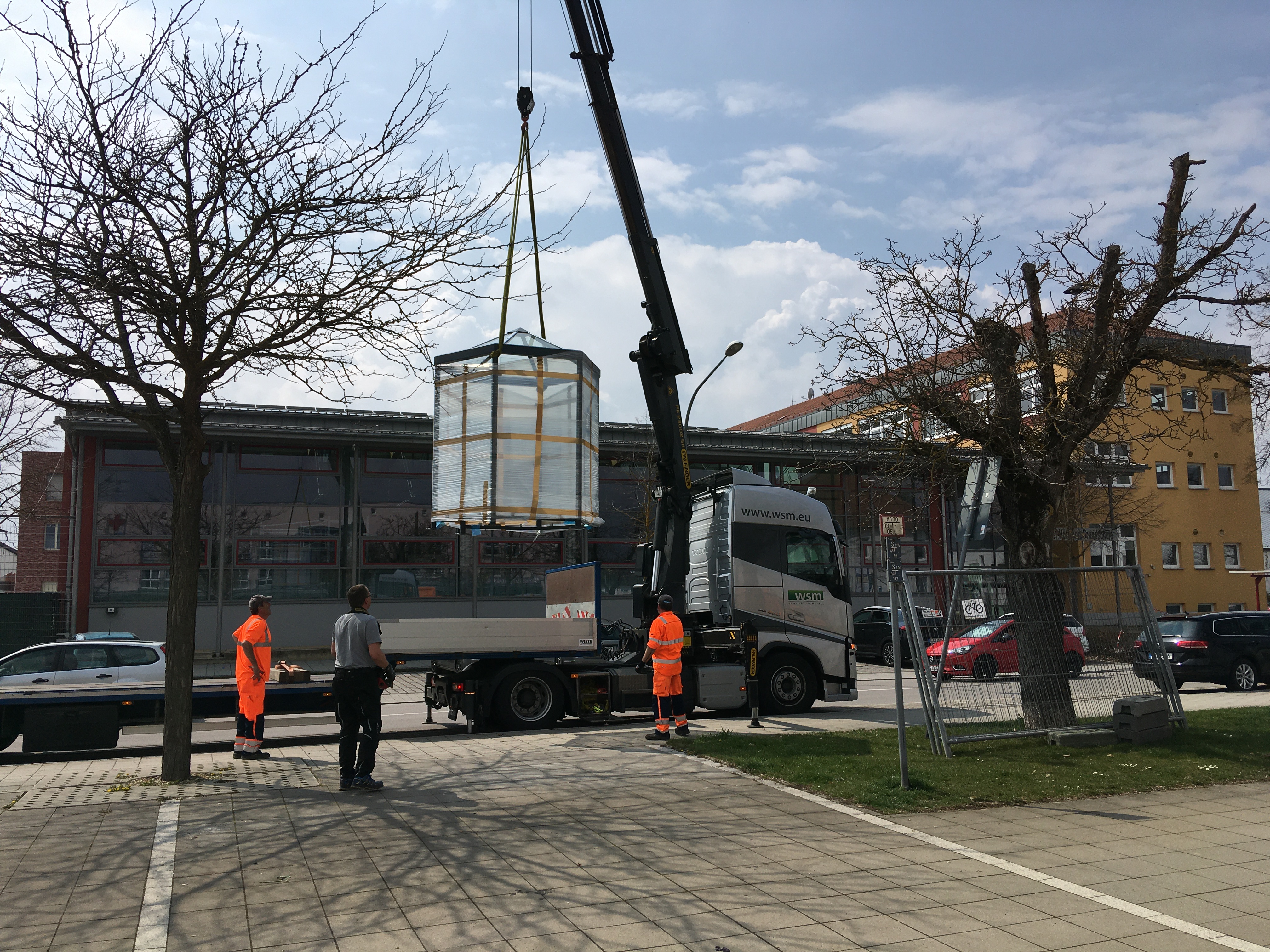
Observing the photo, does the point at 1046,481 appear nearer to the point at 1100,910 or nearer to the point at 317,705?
the point at 1100,910

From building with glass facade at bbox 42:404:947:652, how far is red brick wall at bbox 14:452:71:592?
1.14 ft

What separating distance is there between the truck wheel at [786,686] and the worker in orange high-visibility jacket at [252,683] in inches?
273

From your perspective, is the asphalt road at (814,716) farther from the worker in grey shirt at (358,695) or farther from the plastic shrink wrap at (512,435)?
the worker in grey shirt at (358,695)

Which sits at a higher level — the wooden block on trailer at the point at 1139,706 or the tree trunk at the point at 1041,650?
the tree trunk at the point at 1041,650

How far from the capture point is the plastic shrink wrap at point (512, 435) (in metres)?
9.58

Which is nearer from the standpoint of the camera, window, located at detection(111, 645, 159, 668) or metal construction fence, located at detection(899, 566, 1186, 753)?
metal construction fence, located at detection(899, 566, 1186, 753)

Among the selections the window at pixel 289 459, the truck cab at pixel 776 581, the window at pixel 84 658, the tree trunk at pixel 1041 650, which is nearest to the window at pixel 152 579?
the window at pixel 289 459

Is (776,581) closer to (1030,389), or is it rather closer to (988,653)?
(1030,389)

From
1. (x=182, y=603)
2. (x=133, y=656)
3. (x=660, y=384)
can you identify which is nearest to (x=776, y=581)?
(x=660, y=384)

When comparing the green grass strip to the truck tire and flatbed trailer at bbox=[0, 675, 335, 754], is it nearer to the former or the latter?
the truck tire

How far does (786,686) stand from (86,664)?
9889mm

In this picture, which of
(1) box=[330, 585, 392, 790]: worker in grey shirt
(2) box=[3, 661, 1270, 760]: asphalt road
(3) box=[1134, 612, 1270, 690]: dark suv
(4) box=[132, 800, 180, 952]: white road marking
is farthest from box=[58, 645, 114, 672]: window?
(3) box=[1134, 612, 1270, 690]: dark suv

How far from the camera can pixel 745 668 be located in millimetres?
13766

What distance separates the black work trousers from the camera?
8.15 m
